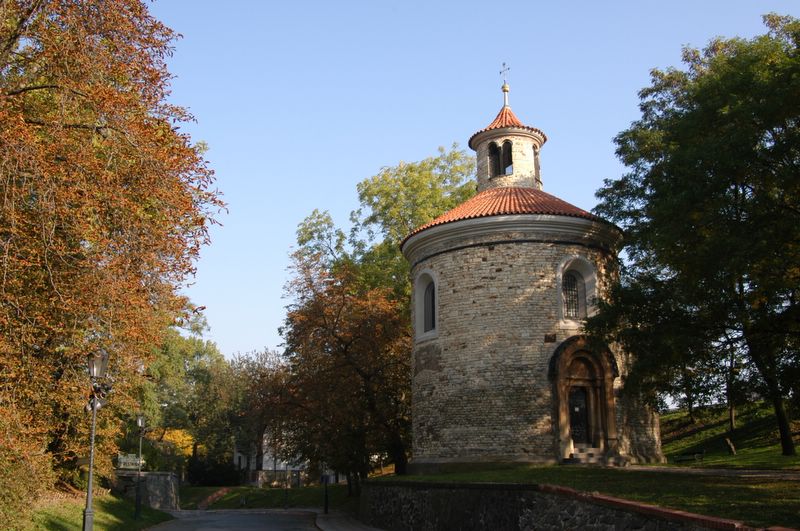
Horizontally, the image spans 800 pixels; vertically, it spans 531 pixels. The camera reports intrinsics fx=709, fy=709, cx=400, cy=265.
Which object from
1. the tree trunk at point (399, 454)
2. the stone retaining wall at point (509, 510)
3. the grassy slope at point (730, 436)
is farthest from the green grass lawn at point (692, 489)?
the tree trunk at point (399, 454)

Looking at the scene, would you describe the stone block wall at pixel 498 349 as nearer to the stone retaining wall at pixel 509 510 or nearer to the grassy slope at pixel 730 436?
the stone retaining wall at pixel 509 510

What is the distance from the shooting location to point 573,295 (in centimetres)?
2167

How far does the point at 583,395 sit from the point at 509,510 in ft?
25.9

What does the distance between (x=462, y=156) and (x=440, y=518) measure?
25.5 meters

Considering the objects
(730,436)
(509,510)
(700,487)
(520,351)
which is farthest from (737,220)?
(730,436)

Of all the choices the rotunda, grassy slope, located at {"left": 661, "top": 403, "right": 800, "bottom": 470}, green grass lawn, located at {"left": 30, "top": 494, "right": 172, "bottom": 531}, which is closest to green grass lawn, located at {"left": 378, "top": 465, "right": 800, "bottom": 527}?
the rotunda

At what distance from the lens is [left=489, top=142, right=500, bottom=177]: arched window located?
2548 cm

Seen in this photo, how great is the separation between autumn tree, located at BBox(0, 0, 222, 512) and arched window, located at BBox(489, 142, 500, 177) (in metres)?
14.8

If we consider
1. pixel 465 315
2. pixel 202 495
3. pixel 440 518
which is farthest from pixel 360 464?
pixel 202 495

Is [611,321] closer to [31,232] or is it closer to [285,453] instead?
[31,232]

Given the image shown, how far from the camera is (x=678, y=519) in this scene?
346 inches

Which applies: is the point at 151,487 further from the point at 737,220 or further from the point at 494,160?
the point at 737,220

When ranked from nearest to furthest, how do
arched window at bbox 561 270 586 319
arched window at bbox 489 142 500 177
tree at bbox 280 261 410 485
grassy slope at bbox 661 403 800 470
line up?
arched window at bbox 561 270 586 319 < grassy slope at bbox 661 403 800 470 < arched window at bbox 489 142 500 177 < tree at bbox 280 261 410 485

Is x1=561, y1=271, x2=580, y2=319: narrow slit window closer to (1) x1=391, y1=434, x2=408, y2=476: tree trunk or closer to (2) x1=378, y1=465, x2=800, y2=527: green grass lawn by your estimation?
(2) x1=378, y1=465, x2=800, y2=527: green grass lawn
